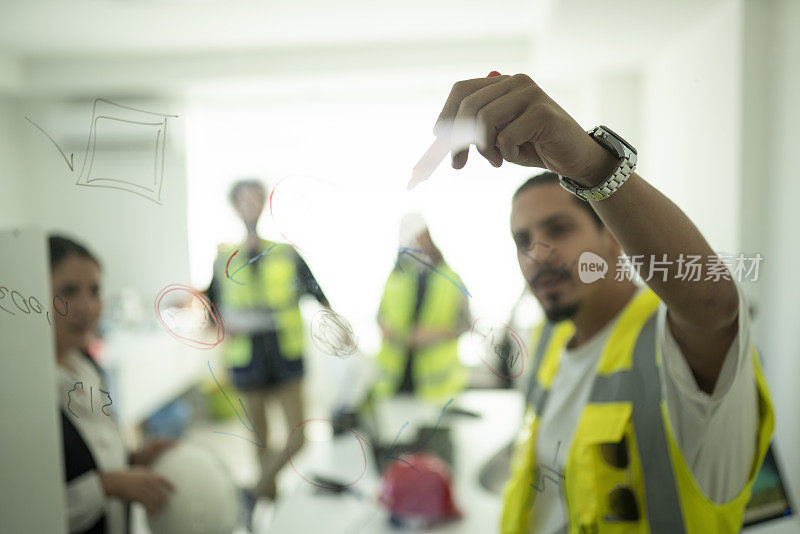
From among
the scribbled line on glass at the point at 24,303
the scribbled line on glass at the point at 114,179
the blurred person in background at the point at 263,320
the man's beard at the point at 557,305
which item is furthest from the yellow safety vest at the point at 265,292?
the man's beard at the point at 557,305

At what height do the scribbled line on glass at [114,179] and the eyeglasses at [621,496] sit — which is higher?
the scribbled line on glass at [114,179]

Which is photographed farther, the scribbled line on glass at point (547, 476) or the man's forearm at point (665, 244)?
the scribbled line on glass at point (547, 476)

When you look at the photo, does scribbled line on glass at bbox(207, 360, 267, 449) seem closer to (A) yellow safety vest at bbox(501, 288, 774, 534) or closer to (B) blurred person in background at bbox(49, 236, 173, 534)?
(B) blurred person in background at bbox(49, 236, 173, 534)

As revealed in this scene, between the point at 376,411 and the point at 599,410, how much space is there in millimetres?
566

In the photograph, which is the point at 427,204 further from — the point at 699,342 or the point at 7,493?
the point at 7,493

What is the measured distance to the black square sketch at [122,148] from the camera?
60cm

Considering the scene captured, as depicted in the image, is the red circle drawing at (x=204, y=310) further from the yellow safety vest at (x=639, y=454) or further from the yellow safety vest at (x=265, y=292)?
the yellow safety vest at (x=639, y=454)

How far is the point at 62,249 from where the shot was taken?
2.18 ft

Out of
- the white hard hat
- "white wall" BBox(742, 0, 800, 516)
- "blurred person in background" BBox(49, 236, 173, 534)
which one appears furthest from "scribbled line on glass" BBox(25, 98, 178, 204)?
"white wall" BBox(742, 0, 800, 516)

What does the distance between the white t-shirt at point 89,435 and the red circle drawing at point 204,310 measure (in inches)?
5.4

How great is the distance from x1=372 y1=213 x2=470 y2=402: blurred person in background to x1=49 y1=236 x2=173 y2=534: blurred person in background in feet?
1.42

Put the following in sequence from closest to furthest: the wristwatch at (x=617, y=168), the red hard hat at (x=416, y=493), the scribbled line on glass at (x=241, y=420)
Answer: the wristwatch at (x=617, y=168) → the scribbled line on glass at (x=241, y=420) → the red hard hat at (x=416, y=493)

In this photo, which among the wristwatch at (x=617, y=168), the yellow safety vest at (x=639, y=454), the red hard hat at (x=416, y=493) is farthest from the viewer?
the red hard hat at (x=416, y=493)

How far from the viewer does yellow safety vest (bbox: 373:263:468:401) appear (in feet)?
2.23
